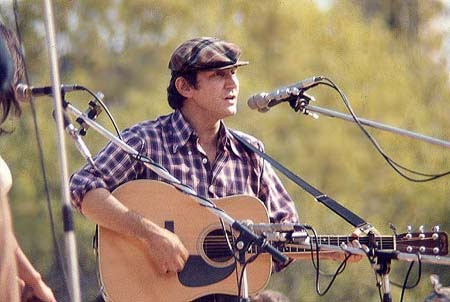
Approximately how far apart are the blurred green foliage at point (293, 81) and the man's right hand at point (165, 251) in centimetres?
288

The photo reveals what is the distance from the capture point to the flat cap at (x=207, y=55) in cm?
510

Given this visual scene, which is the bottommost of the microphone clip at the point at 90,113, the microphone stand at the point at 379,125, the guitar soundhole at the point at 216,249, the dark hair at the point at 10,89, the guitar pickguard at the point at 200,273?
the guitar pickguard at the point at 200,273

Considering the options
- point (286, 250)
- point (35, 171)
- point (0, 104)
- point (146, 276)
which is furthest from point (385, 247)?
point (35, 171)

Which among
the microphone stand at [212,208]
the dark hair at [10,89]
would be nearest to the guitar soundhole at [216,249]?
the microphone stand at [212,208]

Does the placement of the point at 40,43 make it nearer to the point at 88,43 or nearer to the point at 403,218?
the point at 88,43

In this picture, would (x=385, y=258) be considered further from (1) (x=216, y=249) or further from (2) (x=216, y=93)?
(2) (x=216, y=93)

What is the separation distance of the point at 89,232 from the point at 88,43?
51.5 inches

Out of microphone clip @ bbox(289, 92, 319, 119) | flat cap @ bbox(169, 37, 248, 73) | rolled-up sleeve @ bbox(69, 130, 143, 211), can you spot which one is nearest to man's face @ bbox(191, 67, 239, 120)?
flat cap @ bbox(169, 37, 248, 73)

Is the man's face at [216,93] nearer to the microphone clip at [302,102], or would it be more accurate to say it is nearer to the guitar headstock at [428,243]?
the microphone clip at [302,102]

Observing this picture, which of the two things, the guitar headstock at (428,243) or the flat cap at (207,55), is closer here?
the guitar headstock at (428,243)

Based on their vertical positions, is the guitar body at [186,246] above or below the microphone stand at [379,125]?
below

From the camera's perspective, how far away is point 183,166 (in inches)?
195

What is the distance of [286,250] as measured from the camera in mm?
4859

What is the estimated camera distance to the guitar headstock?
469 centimetres
